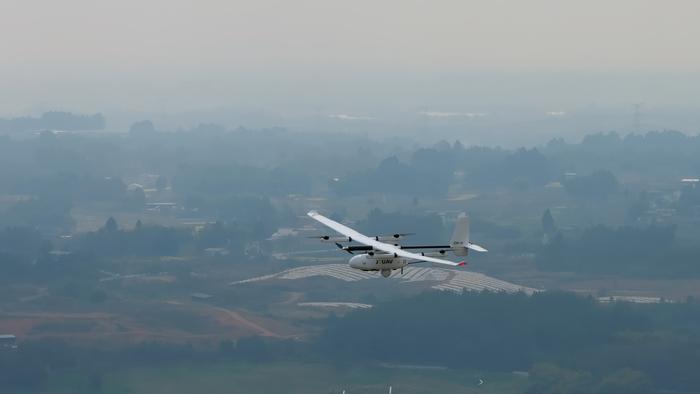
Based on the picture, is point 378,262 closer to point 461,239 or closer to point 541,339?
point 461,239

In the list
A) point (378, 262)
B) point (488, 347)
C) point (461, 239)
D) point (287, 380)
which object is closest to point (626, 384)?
point (488, 347)

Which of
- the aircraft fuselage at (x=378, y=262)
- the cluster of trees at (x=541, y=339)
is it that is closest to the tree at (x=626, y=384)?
the cluster of trees at (x=541, y=339)

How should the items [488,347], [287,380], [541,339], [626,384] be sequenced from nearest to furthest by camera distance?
[626,384], [287,380], [488,347], [541,339]

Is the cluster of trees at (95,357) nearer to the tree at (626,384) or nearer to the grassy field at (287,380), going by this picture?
the grassy field at (287,380)

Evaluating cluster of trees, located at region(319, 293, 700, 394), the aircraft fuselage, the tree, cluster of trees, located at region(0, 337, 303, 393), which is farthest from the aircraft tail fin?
cluster of trees, located at region(0, 337, 303, 393)

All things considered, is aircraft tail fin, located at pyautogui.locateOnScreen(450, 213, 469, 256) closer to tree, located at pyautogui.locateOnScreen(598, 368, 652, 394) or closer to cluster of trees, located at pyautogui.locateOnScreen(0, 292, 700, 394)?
cluster of trees, located at pyautogui.locateOnScreen(0, 292, 700, 394)

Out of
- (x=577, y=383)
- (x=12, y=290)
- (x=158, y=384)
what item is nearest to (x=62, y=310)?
(x=12, y=290)
